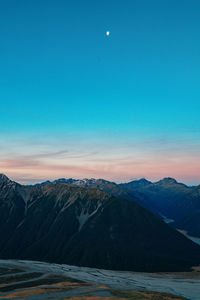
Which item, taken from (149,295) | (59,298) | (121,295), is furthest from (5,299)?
(149,295)

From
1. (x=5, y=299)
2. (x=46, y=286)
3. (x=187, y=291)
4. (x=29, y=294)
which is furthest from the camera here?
(x=187, y=291)

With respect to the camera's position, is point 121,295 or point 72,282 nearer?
point 121,295

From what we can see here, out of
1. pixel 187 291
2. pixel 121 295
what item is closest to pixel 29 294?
pixel 121 295

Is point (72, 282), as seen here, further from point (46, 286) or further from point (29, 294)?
point (29, 294)

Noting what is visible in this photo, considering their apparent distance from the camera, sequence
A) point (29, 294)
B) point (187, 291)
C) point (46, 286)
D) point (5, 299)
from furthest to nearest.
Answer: point (187, 291)
point (46, 286)
point (29, 294)
point (5, 299)

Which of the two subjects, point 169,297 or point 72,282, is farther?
point 72,282

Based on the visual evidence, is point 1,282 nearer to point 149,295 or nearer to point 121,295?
point 121,295

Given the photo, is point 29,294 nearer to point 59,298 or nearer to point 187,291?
point 59,298
